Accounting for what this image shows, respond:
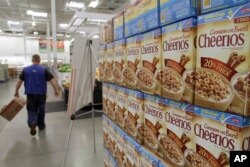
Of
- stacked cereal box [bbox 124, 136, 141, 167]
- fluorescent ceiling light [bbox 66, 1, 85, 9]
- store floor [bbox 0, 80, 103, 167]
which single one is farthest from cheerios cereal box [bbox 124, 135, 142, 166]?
fluorescent ceiling light [bbox 66, 1, 85, 9]

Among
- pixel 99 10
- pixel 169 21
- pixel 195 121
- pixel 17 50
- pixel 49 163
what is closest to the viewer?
pixel 195 121

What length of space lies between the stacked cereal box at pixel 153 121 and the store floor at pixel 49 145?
196 cm

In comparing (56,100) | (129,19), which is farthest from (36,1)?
(129,19)

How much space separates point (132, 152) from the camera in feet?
5.94

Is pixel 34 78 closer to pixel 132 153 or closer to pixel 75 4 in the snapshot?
pixel 132 153

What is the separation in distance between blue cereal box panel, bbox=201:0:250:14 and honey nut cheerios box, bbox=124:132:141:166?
1.07 metres

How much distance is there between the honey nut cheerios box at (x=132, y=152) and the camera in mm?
1732

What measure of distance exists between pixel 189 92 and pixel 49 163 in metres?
2.89

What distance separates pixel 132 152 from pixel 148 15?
1.04 m

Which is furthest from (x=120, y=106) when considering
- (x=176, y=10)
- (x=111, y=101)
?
(x=176, y=10)

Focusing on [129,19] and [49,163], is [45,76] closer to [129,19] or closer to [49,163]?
[49,163]

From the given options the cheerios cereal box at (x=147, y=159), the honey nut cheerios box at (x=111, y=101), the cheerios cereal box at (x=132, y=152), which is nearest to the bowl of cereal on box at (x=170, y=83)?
the cheerios cereal box at (x=147, y=159)

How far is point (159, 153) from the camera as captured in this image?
1482mm

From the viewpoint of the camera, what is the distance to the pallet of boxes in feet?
3.00
